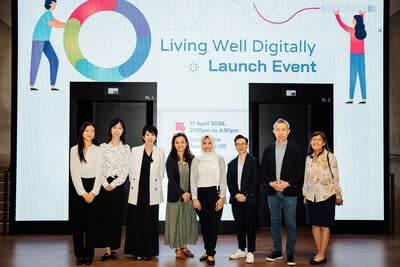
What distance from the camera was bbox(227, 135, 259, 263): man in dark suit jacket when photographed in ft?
15.8

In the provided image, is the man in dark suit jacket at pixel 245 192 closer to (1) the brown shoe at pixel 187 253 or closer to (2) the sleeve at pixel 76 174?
(1) the brown shoe at pixel 187 253

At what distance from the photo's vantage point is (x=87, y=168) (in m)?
4.57

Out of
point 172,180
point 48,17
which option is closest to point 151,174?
point 172,180

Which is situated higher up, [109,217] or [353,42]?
[353,42]

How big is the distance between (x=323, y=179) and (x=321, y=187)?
10 cm

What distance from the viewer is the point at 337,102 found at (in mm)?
6547

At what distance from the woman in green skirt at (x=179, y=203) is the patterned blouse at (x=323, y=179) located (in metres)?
1.44

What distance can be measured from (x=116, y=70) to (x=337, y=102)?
3582 mm

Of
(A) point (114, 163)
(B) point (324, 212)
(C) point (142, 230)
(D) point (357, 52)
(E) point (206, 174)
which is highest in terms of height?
(D) point (357, 52)

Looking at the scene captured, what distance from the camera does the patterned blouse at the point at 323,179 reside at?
182 inches

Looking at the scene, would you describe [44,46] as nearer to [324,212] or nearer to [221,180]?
[221,180]

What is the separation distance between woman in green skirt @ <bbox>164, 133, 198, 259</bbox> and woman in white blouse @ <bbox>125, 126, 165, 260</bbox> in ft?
0.48

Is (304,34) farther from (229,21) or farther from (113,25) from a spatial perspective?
(113,25)

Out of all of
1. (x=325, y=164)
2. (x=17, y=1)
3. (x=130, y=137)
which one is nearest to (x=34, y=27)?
(x=17, y=1)
